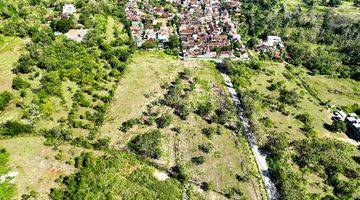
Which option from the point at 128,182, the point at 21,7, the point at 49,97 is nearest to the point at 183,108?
the point at 128,182

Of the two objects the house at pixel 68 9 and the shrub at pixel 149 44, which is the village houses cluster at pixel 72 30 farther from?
the shrub at pixel 149 44

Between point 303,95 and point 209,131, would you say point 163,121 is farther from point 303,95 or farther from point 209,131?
point 303,95

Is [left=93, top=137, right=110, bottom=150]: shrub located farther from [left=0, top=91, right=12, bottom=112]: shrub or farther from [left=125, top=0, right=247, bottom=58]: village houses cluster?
[left=125, top=0, right=247, bottom=58]: village houses cluster

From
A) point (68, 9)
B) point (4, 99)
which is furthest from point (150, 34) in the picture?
point (4, 99)

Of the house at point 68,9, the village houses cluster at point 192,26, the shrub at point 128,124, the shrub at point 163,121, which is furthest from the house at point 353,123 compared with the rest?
Result: the house at point 68,9

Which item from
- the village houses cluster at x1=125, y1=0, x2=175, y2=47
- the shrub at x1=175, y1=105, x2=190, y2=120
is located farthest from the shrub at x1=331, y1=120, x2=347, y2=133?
the village houses cluster at x1=125, y1=0, x2=175, y2=47

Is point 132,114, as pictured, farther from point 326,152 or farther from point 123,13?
point 123,13
